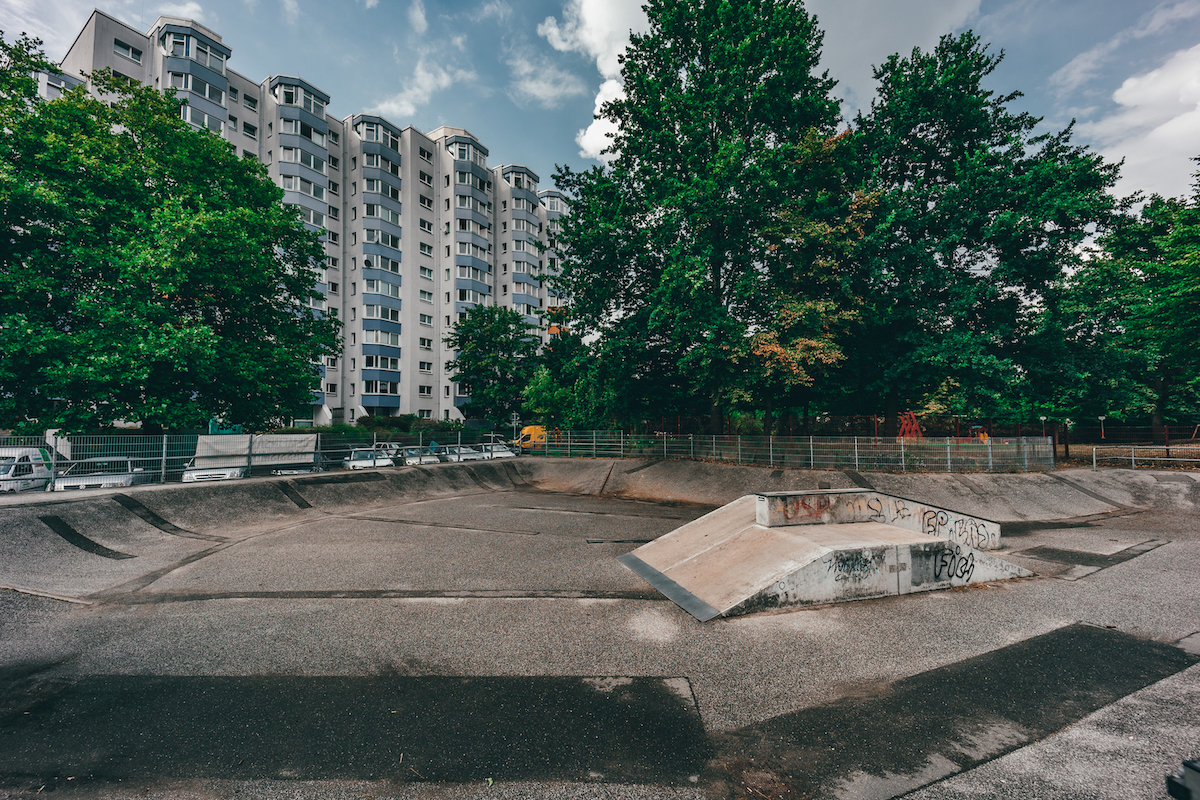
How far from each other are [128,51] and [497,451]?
41.3 m

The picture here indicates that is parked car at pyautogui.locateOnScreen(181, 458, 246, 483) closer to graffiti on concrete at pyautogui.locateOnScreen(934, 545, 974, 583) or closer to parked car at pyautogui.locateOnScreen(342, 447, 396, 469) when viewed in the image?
parked car at pyautogui.locateOnScreen(342, 447, 396, 469)

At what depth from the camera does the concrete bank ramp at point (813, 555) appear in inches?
243

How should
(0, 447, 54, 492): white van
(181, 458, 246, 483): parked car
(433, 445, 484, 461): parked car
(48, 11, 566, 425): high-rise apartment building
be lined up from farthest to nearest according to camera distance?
(48, 11, 566, 425): high-rise apartment building < (433, 445, 484, 461): parked car < (181, 458, 246, 483): parked car < (0, 447, 54, 492): white van

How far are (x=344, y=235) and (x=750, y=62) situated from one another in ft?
133

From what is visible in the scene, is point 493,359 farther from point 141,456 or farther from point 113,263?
point 141,456

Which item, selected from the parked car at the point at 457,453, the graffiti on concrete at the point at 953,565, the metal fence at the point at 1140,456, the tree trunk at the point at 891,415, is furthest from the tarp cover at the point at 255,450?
the metal fence at the point at 1140,456

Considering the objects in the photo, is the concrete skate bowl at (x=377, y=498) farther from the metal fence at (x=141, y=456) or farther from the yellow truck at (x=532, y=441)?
the yellow truck at (x=532, y=441)

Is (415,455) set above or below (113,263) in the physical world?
below

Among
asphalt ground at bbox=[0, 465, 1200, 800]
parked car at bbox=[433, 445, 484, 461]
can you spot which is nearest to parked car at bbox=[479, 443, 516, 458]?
parked car at bbox=[433, 445, 484, 461]

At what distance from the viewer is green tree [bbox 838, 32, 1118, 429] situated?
18.4 metres

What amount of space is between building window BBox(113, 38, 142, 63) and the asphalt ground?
44.3 meters

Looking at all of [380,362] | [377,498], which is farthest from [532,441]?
[380,362]

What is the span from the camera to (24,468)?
39.0 ft

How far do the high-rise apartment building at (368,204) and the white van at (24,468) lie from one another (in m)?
21.8
